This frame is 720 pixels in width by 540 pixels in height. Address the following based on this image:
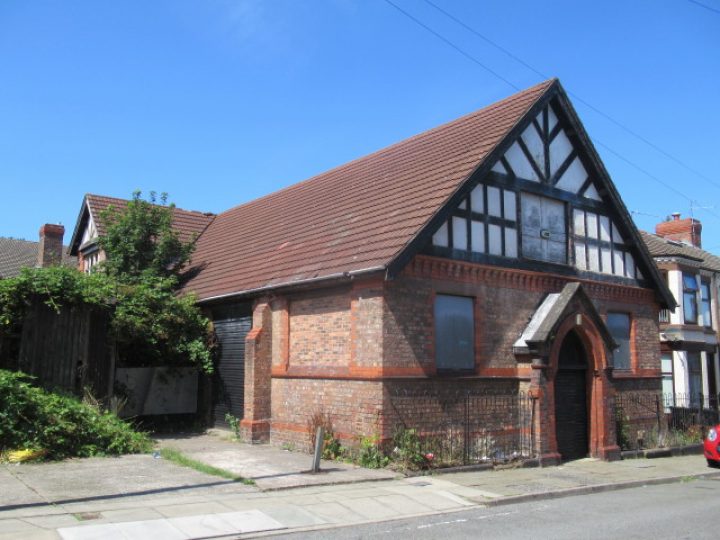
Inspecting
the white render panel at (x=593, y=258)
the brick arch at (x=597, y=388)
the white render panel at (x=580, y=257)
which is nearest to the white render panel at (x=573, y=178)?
the white render panel at (x=580, y=257)

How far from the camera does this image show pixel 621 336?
1856 centimetres

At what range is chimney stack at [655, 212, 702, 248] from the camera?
3266 centimetres

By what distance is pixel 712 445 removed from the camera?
49.0ft

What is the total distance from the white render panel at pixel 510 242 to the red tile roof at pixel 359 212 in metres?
2.07

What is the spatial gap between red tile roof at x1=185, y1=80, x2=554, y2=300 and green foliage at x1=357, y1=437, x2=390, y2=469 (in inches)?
133

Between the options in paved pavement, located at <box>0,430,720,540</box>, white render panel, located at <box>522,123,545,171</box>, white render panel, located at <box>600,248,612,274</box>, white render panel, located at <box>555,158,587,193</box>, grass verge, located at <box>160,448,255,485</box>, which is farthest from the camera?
white render panel, located at <box>600,248,612,274</box>

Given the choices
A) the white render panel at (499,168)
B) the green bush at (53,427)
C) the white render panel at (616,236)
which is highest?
the white render panel at (499,168)

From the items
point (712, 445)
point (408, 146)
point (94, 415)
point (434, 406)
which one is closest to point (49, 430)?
point (94, 415)

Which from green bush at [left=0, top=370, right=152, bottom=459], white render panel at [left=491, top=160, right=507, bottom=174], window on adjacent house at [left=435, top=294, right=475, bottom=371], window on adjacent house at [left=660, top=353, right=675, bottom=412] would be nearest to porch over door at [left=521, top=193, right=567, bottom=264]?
white render panel at [left=491, top=160, right=507, bottom=174]

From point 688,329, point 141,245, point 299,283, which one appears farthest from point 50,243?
point 688,329

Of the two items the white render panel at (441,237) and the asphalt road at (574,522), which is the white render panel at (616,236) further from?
the asphalt road at (574,522)

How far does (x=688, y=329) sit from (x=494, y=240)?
577 inches

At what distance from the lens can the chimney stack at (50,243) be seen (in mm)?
29672

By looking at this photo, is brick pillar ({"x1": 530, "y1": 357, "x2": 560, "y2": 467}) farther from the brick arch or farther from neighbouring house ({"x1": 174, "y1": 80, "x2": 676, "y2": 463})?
the brick arch
